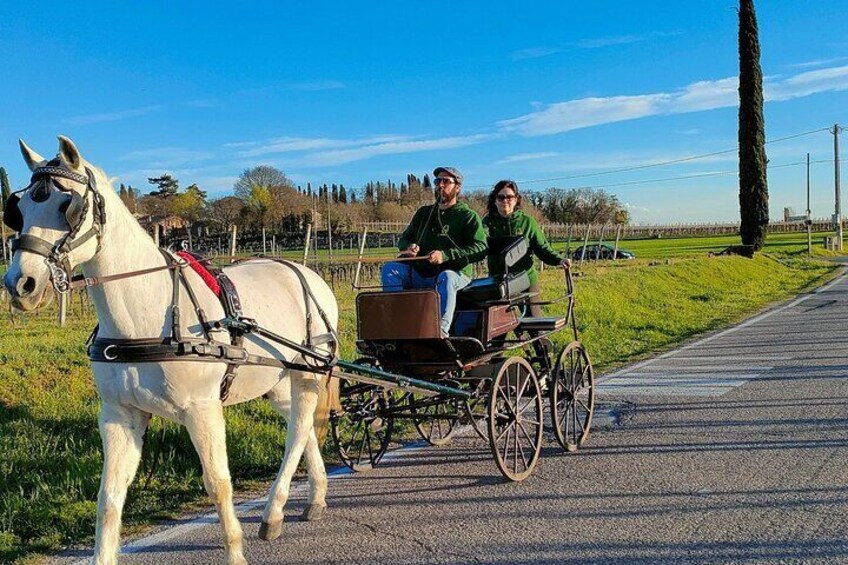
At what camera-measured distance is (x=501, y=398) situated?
6.05m

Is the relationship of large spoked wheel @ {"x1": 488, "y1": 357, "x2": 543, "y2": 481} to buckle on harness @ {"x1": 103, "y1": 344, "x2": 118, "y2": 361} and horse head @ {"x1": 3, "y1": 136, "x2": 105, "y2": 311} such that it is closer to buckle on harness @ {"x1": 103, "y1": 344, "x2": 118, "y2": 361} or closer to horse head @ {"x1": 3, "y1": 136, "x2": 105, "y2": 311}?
buckle on harness @ {"x1": 103, "y1": 344, "x2": 118, "y2": 361}

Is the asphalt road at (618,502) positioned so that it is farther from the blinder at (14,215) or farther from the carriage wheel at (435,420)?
the blinder at (14,215)

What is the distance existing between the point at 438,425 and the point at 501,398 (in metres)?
1.24

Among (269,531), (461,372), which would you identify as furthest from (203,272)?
(461,372)

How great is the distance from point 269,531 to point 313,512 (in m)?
0.43

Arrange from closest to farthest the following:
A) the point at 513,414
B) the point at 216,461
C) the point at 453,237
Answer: the point at 216,461 < the point at 513,414 < the point at 453,237

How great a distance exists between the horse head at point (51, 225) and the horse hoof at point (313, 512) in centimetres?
229

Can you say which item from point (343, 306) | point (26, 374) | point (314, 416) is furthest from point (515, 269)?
point (343, 306)

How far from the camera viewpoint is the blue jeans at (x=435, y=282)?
607 centimetres

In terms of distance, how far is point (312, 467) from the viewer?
5.21 m

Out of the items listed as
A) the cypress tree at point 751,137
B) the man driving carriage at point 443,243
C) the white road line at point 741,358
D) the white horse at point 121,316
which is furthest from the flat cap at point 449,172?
the cypress tree at point 751,137

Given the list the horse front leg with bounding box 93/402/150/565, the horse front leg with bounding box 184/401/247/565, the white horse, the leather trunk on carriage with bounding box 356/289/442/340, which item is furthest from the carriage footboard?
the horse front leg with bounding box 93/402/150/565

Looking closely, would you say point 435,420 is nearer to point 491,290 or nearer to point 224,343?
point 491,290

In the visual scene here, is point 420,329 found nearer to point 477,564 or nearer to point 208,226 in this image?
point 477,564
